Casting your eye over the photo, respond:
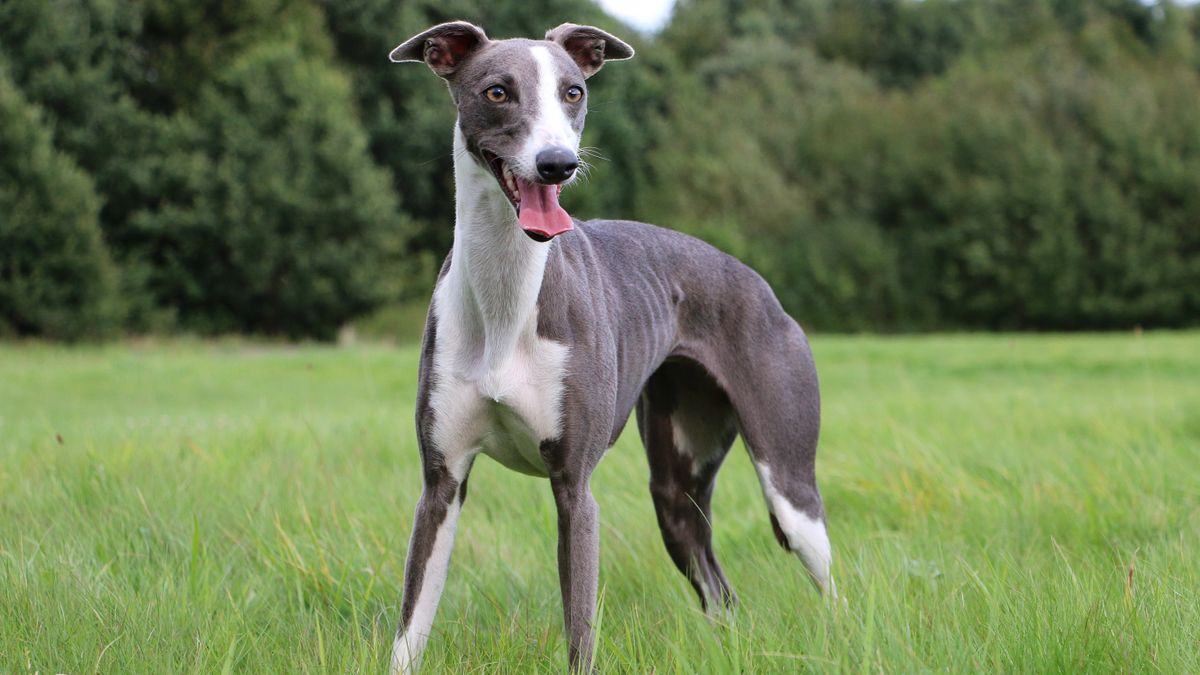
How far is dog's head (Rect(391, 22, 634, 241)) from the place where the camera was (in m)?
2.97

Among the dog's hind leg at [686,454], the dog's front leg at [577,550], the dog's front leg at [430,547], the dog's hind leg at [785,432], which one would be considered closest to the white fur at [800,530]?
the dog's hind leg at [785,432]

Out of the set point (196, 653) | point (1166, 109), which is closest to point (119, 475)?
point (196, 653)

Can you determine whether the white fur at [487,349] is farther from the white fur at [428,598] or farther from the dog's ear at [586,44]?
the dog's ear at [586,44]

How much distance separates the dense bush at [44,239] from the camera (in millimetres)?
22578

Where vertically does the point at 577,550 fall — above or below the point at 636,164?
above

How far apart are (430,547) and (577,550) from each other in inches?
17.8

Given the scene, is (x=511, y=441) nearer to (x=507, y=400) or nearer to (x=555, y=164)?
(x=507, y=400)

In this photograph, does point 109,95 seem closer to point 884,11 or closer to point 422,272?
point 422,272

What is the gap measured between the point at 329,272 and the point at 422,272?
12.0 ft

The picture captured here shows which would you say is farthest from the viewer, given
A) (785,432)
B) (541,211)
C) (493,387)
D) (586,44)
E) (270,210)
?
(270,210)

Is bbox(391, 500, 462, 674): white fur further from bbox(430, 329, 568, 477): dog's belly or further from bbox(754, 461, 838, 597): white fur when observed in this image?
bbox(754, 461, 838, 597): white fur

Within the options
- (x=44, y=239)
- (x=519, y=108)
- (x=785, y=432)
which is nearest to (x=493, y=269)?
(x=519, y=108)

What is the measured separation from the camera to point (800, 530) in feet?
13.9

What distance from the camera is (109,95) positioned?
84.5 ft
